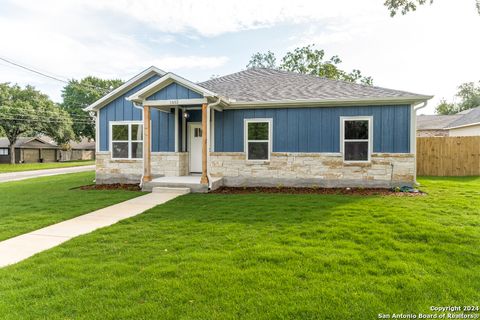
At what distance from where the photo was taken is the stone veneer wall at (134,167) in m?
10.8

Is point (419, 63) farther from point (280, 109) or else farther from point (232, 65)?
point (232, 65)

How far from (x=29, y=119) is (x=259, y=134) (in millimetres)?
35710

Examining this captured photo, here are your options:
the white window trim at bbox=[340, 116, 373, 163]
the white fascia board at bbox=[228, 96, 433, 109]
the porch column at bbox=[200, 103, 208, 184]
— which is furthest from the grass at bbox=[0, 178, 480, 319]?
the white fascia board at bbox=[228, 96, 433, 109]

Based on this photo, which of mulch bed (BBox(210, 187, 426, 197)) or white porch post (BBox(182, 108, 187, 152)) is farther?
white porch post (BBox(182, 108, 187, 152))

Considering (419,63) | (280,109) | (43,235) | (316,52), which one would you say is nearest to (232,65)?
(316,52)

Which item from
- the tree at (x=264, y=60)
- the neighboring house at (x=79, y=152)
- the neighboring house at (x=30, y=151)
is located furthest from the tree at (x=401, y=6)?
the neighboring house at (x=79, y=152)

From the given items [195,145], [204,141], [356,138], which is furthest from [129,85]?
[356,138]

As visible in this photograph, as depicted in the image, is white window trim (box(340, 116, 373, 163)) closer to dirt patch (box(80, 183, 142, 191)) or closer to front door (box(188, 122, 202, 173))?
front door (box(188, 122, 202, 173))

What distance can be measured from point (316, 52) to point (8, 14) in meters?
20.4

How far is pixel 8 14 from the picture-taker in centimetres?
1223

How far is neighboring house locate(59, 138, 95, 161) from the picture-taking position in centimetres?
4520

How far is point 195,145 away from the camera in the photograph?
37.1ft

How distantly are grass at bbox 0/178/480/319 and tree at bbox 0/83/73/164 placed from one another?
36.6 meters

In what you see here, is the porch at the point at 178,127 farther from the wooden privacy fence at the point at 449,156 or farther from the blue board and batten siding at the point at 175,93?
the wooden privacy fence at the point at 449,156
